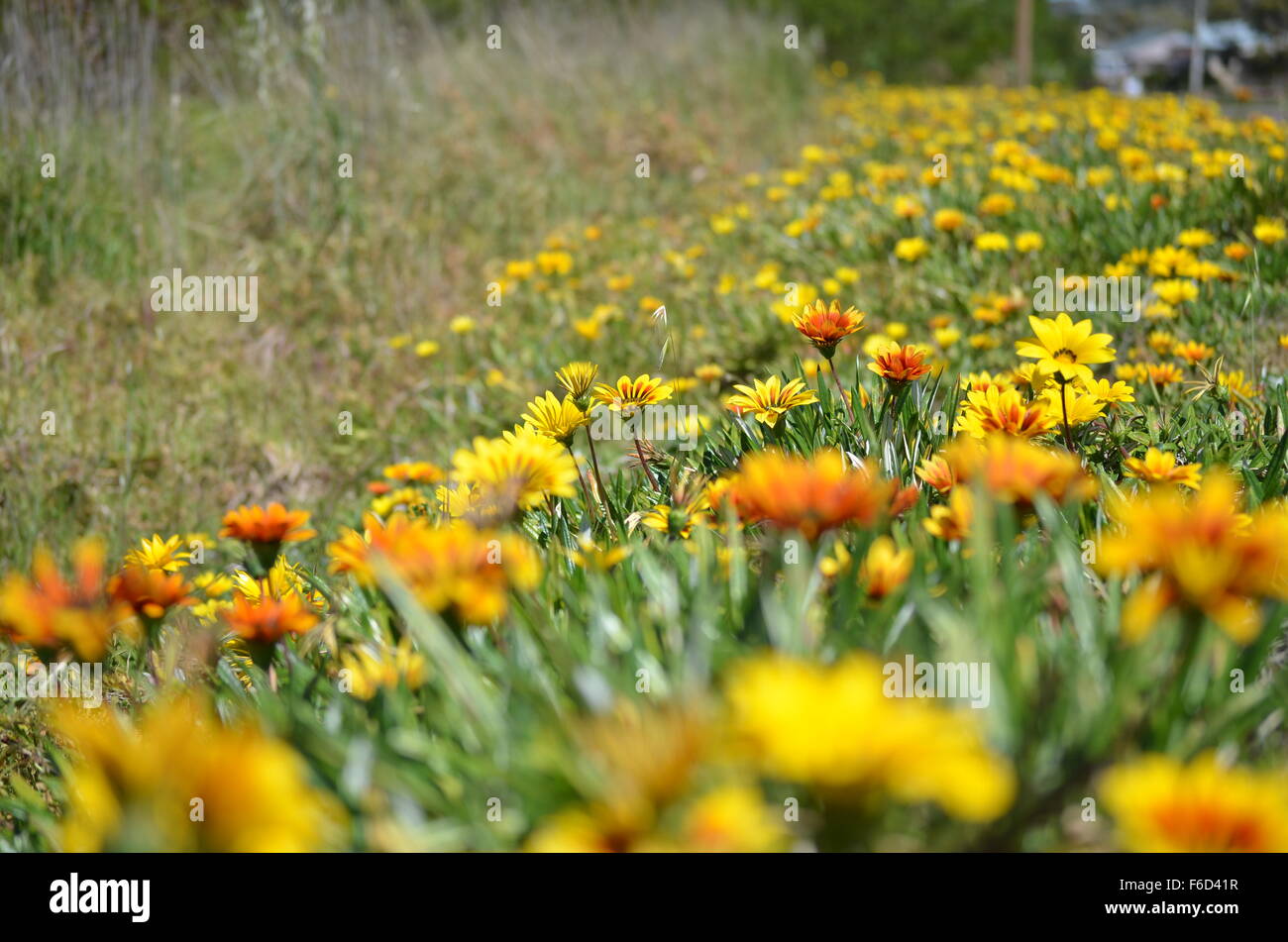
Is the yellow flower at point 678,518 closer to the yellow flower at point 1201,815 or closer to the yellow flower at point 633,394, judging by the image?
the yellow flower at point 633,394

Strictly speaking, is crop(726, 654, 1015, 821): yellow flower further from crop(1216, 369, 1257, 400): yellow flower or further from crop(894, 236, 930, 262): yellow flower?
crop(894, 236, 930, 262): yellow flower

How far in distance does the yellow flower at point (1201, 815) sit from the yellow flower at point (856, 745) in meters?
0.09

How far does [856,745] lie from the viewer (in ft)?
2.13

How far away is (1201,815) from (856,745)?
258 millimetres

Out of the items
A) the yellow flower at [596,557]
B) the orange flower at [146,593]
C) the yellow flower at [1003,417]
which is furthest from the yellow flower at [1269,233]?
the orange flower at [146,593]

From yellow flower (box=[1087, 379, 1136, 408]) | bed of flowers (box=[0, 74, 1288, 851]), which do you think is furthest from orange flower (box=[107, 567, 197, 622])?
yellow flower (box=[1087, 379, 1136, 408])

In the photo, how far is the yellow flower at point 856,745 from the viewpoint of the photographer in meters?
0.65

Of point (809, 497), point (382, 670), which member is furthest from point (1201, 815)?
point (382, 670)

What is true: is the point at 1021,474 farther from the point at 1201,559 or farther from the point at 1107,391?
the point at 1107,391

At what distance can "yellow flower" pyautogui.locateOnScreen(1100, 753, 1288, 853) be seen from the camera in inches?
26.9

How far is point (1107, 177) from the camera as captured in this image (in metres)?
4.35

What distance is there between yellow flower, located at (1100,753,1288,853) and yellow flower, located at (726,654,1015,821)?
0.09m

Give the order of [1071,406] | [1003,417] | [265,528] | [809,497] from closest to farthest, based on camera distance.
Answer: [809,497] → [265,528] → [1003,417] → [1071,406]

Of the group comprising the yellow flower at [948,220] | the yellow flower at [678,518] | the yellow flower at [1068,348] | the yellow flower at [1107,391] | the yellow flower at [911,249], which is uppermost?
the yellow flower at [948,220]
